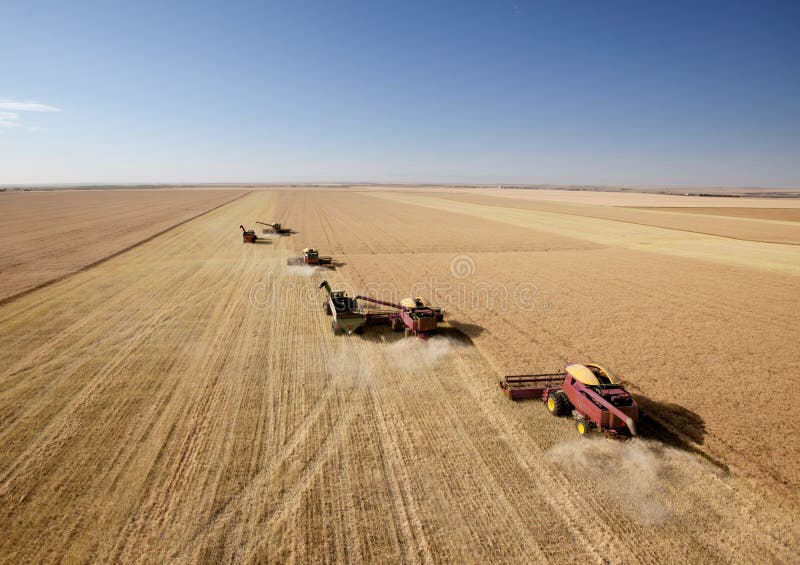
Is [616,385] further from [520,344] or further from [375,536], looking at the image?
[375,536]

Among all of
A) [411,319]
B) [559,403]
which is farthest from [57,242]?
[559,403]

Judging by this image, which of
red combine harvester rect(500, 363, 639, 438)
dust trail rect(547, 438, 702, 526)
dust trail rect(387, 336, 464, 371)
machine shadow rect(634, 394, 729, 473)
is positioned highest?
red combine harvester rect(500, 363, 639, 438)

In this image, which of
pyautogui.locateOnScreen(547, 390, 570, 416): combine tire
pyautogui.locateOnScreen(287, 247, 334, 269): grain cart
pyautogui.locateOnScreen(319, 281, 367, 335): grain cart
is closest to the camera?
pyautogui.locateOnScreen(547, 390, 570, 416): combine tire

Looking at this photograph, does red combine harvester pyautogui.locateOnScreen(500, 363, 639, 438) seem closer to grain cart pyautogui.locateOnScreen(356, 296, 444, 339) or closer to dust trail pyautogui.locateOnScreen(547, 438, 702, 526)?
dust trail pyautogui.locateOnScreen(547, 438, 702, 526)

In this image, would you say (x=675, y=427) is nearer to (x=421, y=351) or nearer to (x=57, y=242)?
(x=421, y=351)

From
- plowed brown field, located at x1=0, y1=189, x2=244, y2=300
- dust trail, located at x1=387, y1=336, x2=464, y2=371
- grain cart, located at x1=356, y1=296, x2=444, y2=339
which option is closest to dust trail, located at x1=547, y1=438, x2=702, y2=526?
dust trail, located at x1=387, y1=336, x2=464, y2=371

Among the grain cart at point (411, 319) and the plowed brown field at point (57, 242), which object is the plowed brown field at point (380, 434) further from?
the plowed brown field at point (57, 242)
